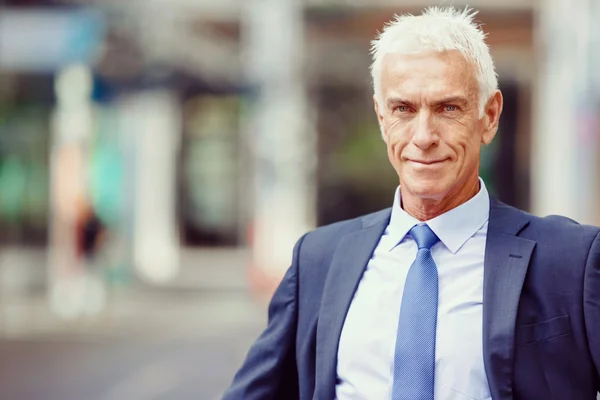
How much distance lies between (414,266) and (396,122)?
0.31m

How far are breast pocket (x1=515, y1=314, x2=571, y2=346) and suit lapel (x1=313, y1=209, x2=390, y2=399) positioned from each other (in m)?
0.39

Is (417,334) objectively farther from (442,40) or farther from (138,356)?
(138,356)

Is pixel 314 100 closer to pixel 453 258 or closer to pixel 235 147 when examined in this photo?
pixel 235 147

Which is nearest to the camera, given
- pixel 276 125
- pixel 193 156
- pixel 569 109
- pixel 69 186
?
pixel 69 186

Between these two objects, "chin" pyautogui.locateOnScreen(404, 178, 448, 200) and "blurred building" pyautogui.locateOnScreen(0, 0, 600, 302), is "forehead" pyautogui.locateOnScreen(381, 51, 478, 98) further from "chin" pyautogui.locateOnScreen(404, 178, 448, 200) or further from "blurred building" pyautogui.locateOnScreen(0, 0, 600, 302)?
"blurred building" pyautogui.locateOnScreen(0, 0, 600, 302)

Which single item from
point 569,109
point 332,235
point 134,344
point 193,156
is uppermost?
point 569,109

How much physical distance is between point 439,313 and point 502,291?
0.48 feet

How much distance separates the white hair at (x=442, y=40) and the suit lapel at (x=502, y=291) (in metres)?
0.25

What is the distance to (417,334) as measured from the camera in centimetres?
217

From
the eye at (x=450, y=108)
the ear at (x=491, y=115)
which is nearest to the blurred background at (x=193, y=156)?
the ear at (x=491, y=115)

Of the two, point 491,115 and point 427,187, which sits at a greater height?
point 491,115

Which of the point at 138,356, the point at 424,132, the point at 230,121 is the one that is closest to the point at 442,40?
the point at 424,132

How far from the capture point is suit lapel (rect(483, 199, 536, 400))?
205cm

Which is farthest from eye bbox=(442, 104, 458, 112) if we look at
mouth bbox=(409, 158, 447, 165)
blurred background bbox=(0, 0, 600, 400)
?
blurred background bbox=(0, 0, 600, 400)
